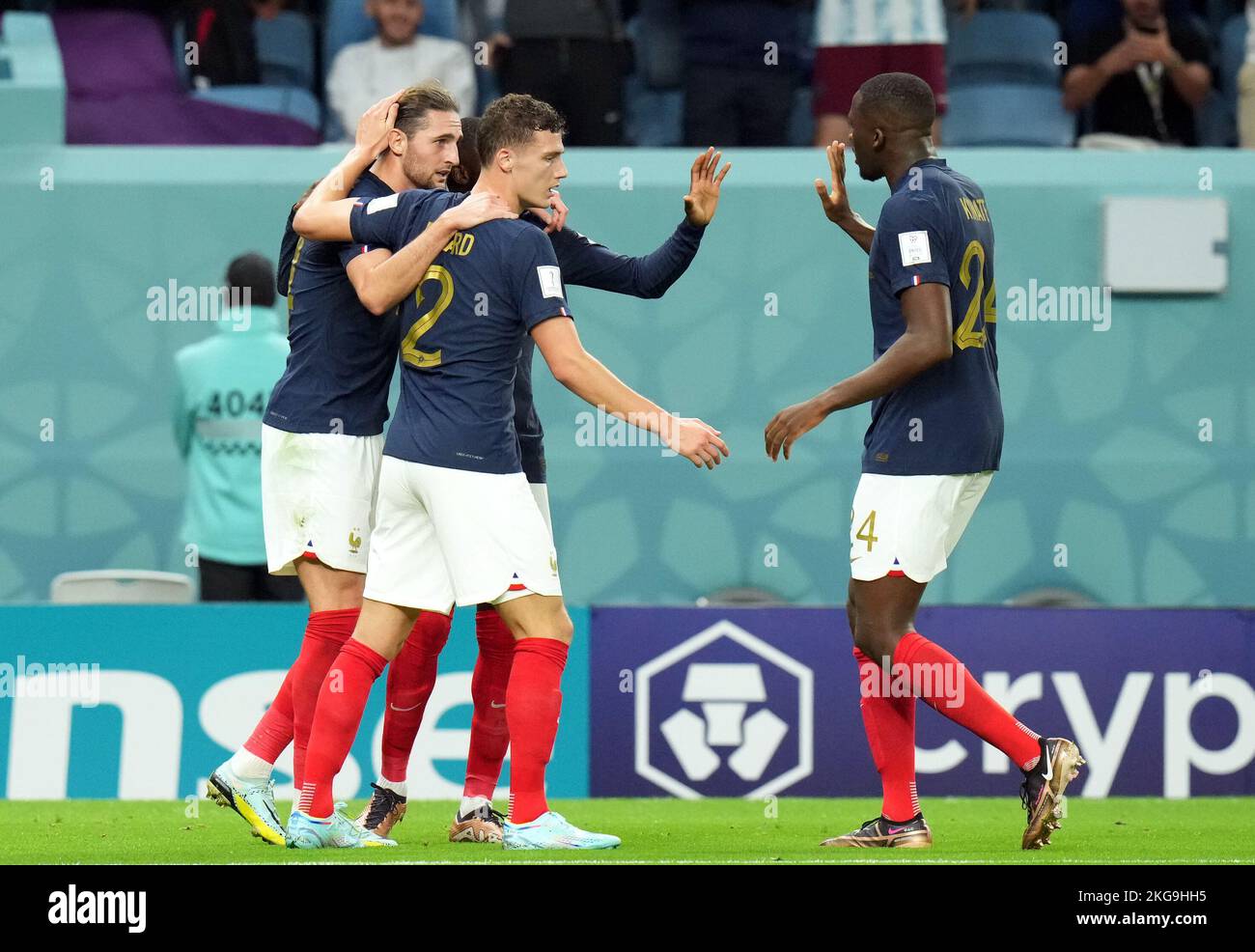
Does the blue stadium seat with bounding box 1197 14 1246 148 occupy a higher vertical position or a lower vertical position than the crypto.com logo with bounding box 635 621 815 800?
higher

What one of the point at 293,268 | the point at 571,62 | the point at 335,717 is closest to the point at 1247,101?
the point at 571,62

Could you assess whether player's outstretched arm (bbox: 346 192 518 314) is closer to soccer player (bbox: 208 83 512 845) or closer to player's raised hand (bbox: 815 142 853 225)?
soccer player (bbox: 208 83 512 845)

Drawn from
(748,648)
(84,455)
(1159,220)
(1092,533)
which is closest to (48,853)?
(748,648)

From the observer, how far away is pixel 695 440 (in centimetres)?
495

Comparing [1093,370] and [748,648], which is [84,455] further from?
[1093,370]

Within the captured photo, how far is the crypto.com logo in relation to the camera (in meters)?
7.62

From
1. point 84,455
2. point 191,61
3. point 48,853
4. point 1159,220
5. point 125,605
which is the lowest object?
point 48,853

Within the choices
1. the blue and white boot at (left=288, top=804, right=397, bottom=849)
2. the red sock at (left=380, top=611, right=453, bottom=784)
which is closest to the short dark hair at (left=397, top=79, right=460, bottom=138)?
the red sock at (left=380, top=611, right=453, bottom=784)

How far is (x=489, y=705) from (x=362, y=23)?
5.77 meters

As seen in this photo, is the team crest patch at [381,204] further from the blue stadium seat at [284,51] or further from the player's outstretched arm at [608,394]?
the blue stadium seat at [284,51]

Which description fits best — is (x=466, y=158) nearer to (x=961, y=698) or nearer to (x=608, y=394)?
(x=608, y=394)

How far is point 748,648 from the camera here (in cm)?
764

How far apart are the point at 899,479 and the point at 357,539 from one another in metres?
1.51
